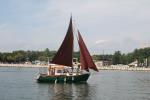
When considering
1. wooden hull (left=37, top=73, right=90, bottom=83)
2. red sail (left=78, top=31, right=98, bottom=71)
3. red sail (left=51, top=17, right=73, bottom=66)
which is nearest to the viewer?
red sail (left=78, top=31, right=98, bottom=71)

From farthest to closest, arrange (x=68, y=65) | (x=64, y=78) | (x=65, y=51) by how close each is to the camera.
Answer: (x=65, y=51) → (x=68, y=65) → (x=64, y=78)

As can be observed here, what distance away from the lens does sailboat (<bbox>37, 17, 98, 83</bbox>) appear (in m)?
82.1

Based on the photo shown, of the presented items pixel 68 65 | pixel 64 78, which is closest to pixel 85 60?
pixel 68 65

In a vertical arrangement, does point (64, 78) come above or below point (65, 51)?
below

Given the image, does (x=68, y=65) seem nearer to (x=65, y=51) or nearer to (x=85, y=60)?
(x=65, y=51)

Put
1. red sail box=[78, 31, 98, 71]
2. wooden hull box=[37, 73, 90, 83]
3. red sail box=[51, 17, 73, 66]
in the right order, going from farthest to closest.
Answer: red sail box=[51, 17, 73, 66] → wooden hull box=[37, 73, 90, 83] → red sail box=[78, 31, 98, 71]

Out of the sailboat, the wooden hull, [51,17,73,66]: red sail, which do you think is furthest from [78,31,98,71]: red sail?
[51,17,73,66]: red sail

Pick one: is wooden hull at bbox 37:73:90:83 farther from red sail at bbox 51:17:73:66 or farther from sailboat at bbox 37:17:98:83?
red sail at bbox 51:17:73:66

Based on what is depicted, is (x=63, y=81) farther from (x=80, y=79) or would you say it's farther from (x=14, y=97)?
(x=14, y=97)

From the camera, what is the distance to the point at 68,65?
83.9m

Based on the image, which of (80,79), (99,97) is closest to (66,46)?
(80,79)

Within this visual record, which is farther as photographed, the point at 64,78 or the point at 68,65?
the point at 68,65

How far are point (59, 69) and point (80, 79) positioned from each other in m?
4.60

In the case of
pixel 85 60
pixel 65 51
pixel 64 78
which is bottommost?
pixel 64 78
